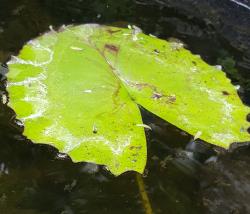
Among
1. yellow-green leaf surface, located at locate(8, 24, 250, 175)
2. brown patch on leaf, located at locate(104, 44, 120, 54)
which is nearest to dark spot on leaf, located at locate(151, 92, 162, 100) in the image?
yellow-green leaf surface, located at locate(8, 24, 250, 175)

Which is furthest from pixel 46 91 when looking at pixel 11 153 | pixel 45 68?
pixel 11 153

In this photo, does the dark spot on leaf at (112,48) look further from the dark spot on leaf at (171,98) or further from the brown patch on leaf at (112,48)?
the dark spot on leaf at (171,98)

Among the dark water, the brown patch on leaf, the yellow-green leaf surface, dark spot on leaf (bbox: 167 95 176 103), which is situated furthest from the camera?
the brown patch on leaf

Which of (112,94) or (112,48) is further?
(112,48)

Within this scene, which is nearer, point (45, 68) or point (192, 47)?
point (45, 68)

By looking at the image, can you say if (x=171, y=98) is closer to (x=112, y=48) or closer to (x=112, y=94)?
(x=112, y=94)

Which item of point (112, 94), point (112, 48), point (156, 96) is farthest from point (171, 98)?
point (112, 48)

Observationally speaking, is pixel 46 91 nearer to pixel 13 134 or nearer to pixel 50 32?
pixel 13 134

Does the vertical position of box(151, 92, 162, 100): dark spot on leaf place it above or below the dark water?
above

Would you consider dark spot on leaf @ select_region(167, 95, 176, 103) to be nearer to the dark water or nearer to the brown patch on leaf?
the dark water
